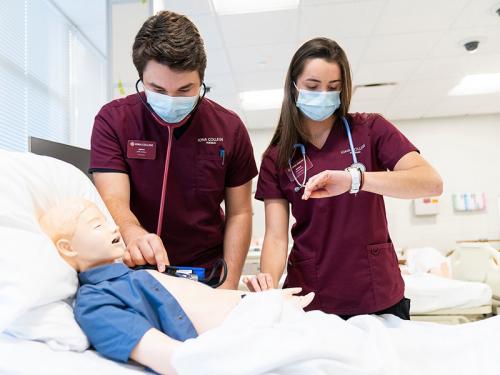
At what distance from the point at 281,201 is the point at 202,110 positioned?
1.41ft

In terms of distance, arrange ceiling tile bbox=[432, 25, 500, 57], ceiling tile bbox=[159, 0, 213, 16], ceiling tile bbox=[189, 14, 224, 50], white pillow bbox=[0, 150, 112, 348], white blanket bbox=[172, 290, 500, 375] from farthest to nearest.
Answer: ceiling tile bbox=[432, 25, 500, 57]
ceiling tile bbox=[189, 14, 224, 50]
ceiling tile bbox=[159, 0, 213, 16]
white pillow bbox=[0, 150, 112, 348]
white blanket bbox=[172, 290, 500, 375]

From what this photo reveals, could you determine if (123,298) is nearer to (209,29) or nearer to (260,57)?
(209,29)

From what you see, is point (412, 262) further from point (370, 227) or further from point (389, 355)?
point (389, 355)

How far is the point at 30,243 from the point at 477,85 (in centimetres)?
573

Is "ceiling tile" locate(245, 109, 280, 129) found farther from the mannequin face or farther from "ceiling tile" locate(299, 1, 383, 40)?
the mannequin face

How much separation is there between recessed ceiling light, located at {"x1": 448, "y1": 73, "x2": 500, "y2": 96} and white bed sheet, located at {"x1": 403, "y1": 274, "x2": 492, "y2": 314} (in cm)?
267

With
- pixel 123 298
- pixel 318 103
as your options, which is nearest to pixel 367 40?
pixel 318 103

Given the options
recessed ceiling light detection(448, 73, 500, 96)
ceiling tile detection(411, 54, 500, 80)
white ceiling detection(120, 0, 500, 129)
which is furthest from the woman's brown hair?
recessed ceiling light detection(448, 73, 500, 96)

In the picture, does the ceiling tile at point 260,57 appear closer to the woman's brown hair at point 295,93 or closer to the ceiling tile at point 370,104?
the ceiling tile at point 370,104

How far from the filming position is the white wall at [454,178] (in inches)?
255

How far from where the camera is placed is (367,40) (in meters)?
3.88

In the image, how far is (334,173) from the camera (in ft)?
3.94

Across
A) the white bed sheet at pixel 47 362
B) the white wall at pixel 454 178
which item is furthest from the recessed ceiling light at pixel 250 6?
the white wall at pixel 454 178

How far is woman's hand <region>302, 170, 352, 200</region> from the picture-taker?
1.18 metres
